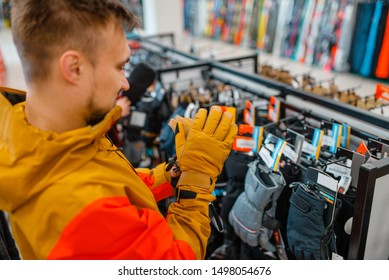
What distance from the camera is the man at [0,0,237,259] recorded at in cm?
81

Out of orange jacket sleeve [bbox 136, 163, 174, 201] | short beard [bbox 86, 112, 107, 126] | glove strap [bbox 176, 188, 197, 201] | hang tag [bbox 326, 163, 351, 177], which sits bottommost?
orange jacket sleeve [bbox 136, 163, 174, 201]

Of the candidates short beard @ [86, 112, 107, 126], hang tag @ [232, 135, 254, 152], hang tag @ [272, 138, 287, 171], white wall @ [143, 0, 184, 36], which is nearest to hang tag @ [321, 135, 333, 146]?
hang tag @ [272, 138, 287, 171]

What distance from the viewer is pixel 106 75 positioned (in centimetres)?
88

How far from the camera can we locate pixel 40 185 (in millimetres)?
817

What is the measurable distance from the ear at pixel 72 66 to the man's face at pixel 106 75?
0.10ft

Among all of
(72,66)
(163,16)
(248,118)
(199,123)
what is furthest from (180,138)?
(163,16)

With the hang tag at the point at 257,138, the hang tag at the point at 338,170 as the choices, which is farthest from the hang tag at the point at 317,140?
the hang tag at the point at 257,138

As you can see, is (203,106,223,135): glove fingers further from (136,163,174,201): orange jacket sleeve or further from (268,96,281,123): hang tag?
(268,96,281,123): hang tag

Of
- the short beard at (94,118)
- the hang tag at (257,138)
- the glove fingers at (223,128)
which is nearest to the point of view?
the short beard at (94,118)

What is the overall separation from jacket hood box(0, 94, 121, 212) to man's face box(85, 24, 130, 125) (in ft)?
0.22

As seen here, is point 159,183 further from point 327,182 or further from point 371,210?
point 371,210

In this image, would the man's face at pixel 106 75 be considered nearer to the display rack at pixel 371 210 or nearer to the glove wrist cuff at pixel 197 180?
the glove wrist cuff at pixel 197 180

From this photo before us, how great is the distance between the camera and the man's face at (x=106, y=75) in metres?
0.86
